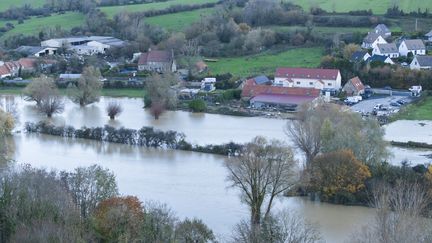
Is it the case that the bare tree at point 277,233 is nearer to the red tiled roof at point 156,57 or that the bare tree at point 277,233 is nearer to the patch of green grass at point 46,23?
the red tiled roof at point 156,57

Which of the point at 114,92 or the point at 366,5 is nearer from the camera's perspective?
the point at 114,92

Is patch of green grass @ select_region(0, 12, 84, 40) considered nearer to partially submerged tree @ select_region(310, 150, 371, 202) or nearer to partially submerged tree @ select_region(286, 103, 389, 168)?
partially submerged tree @ select_region(286, 103, 389, 168)

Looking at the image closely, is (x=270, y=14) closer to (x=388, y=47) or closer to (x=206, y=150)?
(x=388, y=47)

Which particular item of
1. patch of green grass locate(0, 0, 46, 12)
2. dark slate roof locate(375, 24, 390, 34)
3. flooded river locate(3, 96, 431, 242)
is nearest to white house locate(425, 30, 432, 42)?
dark slate roof locate(375, 24, 390, 34)

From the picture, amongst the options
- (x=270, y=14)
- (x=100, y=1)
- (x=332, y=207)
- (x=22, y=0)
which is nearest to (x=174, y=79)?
(x=270, y=14)

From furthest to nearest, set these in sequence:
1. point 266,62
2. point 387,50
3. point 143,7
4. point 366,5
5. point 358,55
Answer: point 143,7 → point 366,5 → point 266,62 → point 387,50 → point 358,55

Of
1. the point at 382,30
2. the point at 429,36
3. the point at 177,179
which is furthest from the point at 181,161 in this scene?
the point at 429,36

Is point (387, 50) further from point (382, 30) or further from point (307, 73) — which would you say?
point (307, 73)
